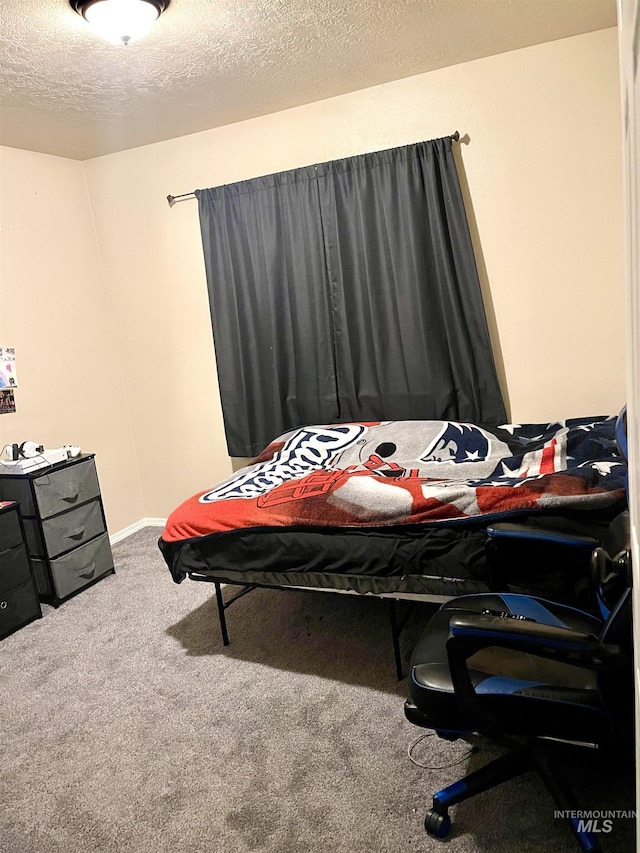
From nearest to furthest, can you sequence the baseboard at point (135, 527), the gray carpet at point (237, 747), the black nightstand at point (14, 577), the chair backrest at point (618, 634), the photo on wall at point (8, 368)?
1. the chair backrest at point (618, 634)
2. the gray carpet at point (237, 747)
3. the black nightstand at point (14, 577)
4. the photo on wall at point (8, 368)
5. the baseboard at point (135, 527)

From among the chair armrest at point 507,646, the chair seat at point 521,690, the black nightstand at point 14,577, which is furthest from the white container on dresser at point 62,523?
the chair armrest at point 507,646

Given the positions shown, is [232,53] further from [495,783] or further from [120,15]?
[495,783]

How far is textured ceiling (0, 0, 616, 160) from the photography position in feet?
8.22

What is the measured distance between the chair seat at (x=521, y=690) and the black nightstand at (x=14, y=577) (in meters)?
2.32

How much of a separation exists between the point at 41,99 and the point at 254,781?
315 cm

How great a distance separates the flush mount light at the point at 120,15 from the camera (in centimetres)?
224

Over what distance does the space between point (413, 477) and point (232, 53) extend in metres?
2.06

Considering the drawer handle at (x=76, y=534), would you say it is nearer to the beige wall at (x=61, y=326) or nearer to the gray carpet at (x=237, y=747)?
the gray carpet at (x=237, y=747)

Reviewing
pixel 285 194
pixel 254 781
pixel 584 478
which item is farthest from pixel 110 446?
pixel 584 478

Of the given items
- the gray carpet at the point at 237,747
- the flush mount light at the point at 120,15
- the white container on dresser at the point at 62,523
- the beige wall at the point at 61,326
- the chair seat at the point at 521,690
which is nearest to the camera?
the chair seat at the point at 521,690

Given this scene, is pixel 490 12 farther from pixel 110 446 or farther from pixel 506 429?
pixel 110 446

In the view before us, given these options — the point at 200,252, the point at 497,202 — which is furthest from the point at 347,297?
the point at 200,252

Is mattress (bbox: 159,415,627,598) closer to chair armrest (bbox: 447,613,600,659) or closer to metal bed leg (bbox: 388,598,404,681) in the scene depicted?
metal bed leg (bbox: 388,598,404,681)

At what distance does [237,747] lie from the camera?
2281mm
